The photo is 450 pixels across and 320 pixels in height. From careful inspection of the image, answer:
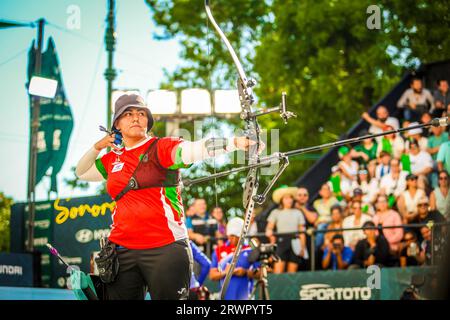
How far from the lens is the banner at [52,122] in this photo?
9.04 metres

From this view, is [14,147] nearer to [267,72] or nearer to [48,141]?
[48,141]

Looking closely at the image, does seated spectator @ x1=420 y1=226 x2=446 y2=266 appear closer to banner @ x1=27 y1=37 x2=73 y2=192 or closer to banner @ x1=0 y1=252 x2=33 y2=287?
banner @ x1=27 y1=37 x2=73 y2=192

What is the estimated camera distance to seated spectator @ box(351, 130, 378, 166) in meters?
13.0

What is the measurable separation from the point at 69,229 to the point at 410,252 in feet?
15.8

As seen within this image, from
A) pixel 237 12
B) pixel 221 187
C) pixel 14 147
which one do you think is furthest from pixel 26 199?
pixel 237 12

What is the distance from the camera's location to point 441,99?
12.2 meters

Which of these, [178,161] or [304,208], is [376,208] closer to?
[304,208]

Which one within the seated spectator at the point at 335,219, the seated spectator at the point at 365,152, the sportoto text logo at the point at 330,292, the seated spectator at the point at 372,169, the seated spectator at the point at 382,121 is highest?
the seated spectator at the point at 382,121

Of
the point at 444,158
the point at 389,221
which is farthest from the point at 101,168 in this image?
the point at 444,158

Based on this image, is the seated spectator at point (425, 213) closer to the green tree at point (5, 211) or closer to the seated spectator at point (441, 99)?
the seated spectator at point (441, 99)

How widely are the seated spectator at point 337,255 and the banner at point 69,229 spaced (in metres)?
4.11

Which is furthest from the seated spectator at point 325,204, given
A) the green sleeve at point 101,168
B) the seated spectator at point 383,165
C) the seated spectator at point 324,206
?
the green sleeve at point 101,168

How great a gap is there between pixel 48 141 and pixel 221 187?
1031 cm

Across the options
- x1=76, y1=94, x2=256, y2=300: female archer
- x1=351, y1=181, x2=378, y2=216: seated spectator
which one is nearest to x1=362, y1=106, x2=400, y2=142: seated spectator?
x1=351, y1=181, x2=378, y2=216: seated spectator
